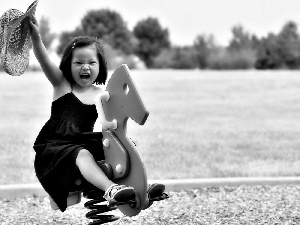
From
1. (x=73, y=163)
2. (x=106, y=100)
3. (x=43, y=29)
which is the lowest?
(x=73, y=163)

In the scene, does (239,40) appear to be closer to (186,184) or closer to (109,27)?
(109,27)

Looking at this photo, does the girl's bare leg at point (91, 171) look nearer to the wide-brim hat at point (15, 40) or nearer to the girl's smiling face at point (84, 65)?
the girl's smiling face at point (84, 65)

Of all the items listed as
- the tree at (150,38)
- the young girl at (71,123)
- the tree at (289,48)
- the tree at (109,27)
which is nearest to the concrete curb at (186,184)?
the young girl at (71,123)

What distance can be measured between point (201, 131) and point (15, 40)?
604 cm

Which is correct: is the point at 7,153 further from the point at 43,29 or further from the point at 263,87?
the point at 43,29

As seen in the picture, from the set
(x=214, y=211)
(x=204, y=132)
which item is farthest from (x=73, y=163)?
(x=204, y=132)

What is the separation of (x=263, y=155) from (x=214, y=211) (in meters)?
2.48

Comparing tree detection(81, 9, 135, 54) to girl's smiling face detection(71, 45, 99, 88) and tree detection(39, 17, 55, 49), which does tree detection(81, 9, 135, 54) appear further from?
girl's smiling face detection(71, 45, 99, 88)

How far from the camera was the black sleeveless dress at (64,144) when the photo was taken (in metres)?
2.74

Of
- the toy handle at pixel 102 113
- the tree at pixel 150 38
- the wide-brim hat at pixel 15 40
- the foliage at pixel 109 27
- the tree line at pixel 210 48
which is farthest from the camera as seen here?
the tree at pixel 150 38

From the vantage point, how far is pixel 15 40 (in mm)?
2893

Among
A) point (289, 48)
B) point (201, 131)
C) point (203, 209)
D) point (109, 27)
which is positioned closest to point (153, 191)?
point (203, 209)

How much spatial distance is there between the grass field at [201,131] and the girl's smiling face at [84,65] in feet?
2.39

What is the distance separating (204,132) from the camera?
8539mm
